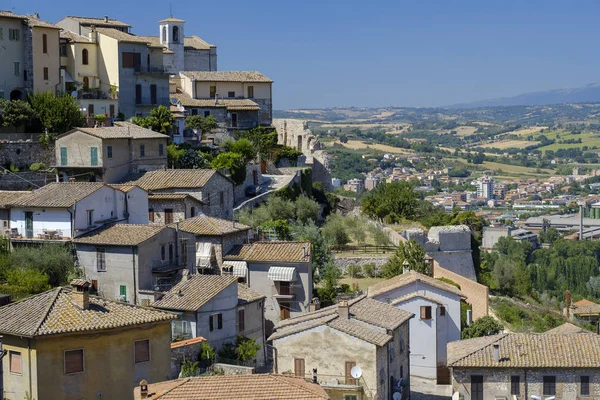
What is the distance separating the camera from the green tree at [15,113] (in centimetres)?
4150

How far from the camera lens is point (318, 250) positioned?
40.6m

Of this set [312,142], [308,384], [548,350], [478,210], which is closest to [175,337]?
[308,384]

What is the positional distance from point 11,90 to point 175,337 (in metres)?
19.8

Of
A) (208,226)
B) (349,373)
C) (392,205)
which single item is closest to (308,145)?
(392,205)

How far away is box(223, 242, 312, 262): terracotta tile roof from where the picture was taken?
111 feet

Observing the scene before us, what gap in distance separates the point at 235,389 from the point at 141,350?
409cm

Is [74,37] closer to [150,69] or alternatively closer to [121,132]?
[150,69]

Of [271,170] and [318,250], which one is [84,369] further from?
[271,170]

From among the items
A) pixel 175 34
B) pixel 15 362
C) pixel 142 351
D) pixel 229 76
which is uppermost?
pixel 175 34

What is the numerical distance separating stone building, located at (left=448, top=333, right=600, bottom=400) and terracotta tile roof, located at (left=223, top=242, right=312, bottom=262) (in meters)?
6.97

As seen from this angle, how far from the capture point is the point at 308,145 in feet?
205

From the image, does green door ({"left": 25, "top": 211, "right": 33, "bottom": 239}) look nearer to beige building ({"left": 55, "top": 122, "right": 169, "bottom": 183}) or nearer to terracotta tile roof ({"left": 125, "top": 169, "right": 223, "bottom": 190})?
terracotta tile roof ({"left": 125, "top": 169, "right": 223, "bottom": 190})

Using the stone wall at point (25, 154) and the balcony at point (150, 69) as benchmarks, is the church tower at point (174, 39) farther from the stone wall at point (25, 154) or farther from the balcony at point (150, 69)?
the stone wall at point (25, 154)

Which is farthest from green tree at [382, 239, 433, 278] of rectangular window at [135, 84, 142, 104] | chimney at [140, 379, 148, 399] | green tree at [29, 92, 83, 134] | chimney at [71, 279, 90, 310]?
chimney at [140, 379, 148, 399]
